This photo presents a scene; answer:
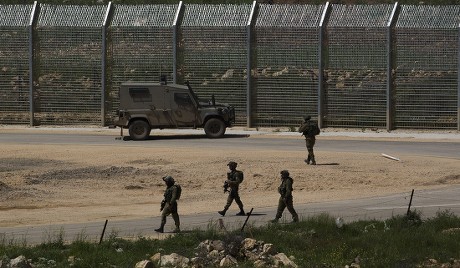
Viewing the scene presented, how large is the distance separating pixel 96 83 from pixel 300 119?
8500mm

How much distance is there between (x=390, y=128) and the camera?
162 feet

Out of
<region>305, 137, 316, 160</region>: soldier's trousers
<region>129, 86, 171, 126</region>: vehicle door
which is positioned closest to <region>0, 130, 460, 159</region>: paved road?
<region>129, 86, 171, 126</region>: vehicle door

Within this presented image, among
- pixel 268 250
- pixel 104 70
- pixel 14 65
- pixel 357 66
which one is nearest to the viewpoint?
pixel 268 250

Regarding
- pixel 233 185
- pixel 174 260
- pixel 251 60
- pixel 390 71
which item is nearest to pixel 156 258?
pixel 174 260

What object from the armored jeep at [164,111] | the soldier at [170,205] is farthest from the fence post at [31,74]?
the soldier at [170,205]

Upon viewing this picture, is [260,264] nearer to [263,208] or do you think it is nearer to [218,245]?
[218,245]

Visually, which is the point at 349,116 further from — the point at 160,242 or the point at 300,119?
the point at 160,242

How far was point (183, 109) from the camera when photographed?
151ft

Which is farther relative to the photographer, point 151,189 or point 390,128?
point 390,128

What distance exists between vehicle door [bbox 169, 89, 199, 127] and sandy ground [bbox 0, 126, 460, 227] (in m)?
3.85

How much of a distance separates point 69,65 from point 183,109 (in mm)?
8508

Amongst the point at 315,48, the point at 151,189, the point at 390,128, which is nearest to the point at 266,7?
the point at 315,48

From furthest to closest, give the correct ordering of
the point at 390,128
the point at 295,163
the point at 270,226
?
the point at 390,128
the point at 295,163
the point at 270,226

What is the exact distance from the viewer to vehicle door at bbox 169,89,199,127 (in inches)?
1811
